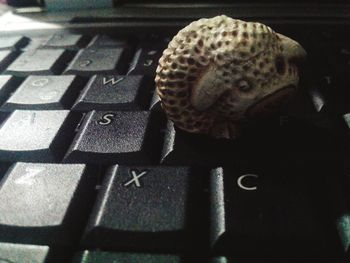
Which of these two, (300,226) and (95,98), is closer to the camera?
(300,226)

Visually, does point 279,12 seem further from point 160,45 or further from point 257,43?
point 257,43

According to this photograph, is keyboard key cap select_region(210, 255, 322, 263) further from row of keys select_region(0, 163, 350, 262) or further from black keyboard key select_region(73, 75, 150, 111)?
black keyboard key select_region(73, 75, 150, 111)

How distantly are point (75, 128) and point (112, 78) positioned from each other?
130 mm

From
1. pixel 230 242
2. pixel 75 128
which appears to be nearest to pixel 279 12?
pixel 75 128

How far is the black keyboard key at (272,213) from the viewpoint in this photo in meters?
0.43

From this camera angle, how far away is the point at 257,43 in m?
0.52

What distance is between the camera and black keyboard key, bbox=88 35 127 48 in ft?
2.77

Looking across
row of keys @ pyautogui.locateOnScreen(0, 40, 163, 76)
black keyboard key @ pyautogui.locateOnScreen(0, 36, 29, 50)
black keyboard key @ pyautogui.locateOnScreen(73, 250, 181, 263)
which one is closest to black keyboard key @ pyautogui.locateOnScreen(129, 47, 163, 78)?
row of keys @ pyautogui.locateOnScreen(0, 40, 163, 76)

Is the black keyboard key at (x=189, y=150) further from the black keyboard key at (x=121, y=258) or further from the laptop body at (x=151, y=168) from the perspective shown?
the black keyboard key at (x=121, y=258)

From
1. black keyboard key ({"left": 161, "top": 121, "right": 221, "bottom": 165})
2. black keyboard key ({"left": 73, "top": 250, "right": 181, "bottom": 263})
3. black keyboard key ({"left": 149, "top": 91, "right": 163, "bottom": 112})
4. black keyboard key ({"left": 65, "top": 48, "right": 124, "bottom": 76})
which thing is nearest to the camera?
black keyboard key ({"left": 73, "top": 250, "right": 181, "bottom": 263})

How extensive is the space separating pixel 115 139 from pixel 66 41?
363 millimetres

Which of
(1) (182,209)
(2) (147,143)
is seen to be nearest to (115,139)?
(2) (147,143)

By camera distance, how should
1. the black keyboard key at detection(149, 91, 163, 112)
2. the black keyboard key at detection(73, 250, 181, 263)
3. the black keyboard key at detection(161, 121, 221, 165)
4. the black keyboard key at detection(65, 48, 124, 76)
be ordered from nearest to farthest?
the black keyboard key at detection(73, 250, 181, 263) → the black keyboard key at detection(161, 121, 221, 165) → the black keyboard key at detection(149, 91, 163, 112) → the black keyboard key at detection(65, 48, 124, 76)

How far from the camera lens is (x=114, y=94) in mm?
680
